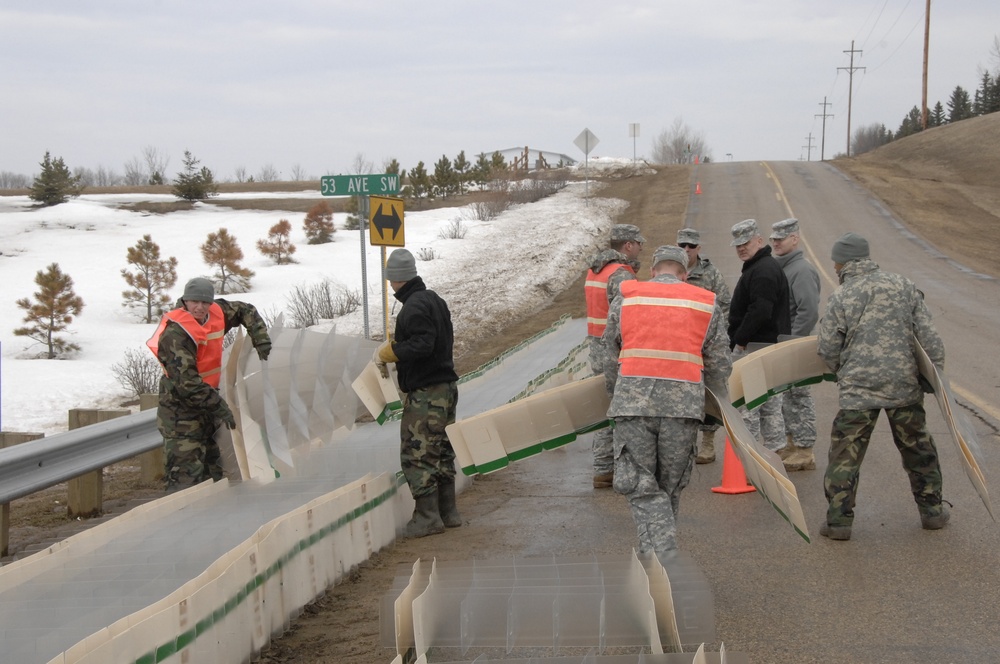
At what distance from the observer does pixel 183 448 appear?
24.1 ft

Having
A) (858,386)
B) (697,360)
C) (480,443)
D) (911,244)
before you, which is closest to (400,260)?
(480,443)

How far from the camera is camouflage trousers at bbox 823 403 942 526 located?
6488 millimetres

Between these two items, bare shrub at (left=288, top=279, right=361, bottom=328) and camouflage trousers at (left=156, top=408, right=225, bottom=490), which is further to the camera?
bare shrub at (left=288, top=279, right=361, bottom=328)

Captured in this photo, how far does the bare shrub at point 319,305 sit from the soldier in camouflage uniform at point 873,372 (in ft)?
48.8

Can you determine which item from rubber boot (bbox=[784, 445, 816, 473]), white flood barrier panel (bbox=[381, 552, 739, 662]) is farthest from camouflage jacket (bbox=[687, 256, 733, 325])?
white flood barrier panel (bbox=[381, 552, 739, 662])

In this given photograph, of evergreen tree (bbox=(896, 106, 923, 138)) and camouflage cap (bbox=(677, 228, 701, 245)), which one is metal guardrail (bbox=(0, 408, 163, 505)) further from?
evergreen tree (bbox=(896, 106, 923, 138))

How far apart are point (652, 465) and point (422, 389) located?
220 cm

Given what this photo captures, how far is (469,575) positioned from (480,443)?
1472mm

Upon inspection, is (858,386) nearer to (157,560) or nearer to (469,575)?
(469,575)

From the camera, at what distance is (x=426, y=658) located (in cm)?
440

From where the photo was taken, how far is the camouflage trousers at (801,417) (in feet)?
27.6

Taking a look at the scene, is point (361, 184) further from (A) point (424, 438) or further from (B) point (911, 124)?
(B) point (911, 124)

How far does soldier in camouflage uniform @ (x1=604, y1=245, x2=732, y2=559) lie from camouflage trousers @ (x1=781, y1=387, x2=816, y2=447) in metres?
3.12

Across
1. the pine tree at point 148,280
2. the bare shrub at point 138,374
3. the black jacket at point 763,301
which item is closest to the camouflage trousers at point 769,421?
the black jacket at point 763,301
